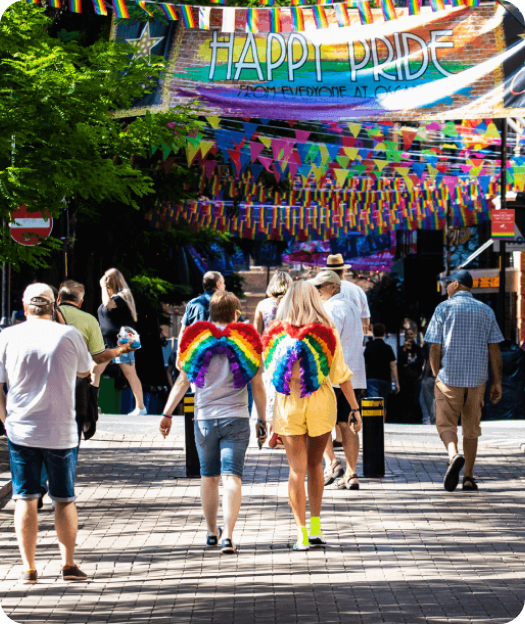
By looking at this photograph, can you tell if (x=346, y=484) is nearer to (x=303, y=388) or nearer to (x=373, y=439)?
(x=373, y=439)

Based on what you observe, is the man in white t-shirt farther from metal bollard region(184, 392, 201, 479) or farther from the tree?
the tree

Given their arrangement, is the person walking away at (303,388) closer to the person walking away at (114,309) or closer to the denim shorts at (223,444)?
the denim shorts at (223,444)

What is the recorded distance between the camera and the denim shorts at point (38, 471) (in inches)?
273

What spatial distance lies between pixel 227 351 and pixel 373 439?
368 cm

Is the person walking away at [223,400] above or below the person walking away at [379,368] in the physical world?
above

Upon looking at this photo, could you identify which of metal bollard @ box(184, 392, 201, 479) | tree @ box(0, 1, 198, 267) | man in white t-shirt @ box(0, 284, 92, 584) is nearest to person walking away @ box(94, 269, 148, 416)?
tree @ box(0, 1, 198, 267)

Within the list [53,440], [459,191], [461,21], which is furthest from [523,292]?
[53,440]

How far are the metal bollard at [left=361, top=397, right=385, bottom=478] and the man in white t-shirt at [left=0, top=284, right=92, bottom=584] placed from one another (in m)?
4.71

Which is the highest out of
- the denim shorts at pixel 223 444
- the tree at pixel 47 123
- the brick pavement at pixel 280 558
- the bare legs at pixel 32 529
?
the tree at pixel 47 123

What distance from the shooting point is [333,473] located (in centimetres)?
1098

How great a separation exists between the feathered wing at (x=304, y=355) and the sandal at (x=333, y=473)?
3047 millimetres

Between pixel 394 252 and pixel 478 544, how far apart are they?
23.3 metres

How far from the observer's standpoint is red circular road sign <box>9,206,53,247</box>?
44.5ft

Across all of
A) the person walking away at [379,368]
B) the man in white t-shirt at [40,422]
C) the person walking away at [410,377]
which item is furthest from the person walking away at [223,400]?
the person walking away at [410,377]
